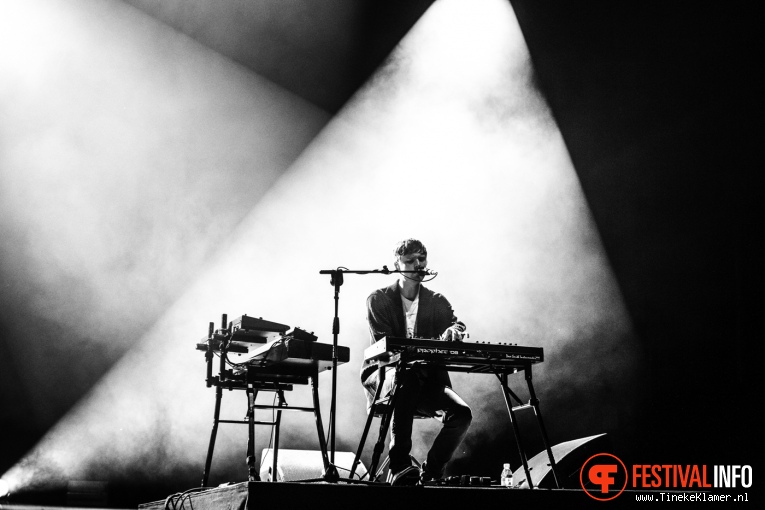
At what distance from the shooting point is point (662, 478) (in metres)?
4.50

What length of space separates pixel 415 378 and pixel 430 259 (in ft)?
8.29

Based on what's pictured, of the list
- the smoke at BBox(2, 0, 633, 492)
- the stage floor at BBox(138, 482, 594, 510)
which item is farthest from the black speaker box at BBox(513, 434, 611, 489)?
the smoke at BBox(2, 0, 633, 492)

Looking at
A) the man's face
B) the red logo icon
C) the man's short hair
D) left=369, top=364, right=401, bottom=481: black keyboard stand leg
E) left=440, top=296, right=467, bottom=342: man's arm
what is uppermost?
the man's short hair

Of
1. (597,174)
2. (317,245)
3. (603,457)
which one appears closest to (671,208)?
(597,174)

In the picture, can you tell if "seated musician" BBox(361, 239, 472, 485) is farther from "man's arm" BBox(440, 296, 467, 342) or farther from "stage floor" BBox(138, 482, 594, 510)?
"stage floor" BBox(138, 482, 594, 510)

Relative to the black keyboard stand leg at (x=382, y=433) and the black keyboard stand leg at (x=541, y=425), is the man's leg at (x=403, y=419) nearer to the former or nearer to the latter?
the black keyboard stand leg at (x=382, y=433)

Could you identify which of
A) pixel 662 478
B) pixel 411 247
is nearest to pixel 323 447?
pixel 411 247

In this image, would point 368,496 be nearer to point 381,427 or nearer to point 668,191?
point 381,427

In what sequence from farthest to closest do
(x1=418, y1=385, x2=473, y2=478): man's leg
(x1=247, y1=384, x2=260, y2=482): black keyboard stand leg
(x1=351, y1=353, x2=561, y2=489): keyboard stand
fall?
1. (x1=247, y1=384, x2=260, y2=482): black keyboard stand leg
2. (x1=418, y1=385, x2=473, y2=478): man's leg
3. (x1=351, y1=353, x2=561, y2=489): keyboard stand

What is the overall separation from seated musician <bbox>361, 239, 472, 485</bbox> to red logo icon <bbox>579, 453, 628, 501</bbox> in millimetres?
636

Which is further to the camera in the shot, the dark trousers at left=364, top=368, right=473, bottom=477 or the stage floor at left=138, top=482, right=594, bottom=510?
the dark trousers at left=364, top=368, right=473, bottom=477

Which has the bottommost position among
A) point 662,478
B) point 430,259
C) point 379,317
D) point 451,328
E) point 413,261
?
point 662,478

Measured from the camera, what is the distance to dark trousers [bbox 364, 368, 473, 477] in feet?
10.4

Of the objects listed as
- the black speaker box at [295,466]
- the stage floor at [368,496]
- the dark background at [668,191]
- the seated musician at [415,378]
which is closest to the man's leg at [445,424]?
the seated musician at [415,378]
